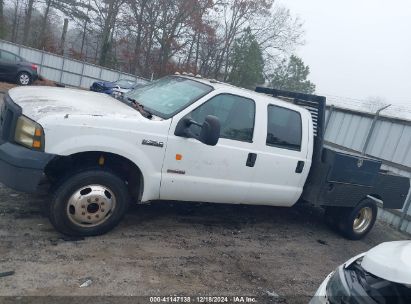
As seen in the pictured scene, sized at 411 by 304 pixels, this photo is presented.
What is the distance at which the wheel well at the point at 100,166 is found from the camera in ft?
13.7

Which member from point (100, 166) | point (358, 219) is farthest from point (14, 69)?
point (358, 219)

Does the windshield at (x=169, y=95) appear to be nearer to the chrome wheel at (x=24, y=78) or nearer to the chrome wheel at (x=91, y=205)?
the chrome wheel at (x=91, y=205)

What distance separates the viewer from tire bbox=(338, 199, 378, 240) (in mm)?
6195

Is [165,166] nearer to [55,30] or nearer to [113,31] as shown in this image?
[113,31]

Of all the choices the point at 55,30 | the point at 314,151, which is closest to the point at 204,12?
the point at 55,30

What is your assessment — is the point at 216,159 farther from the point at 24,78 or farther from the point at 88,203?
the point at 24,78

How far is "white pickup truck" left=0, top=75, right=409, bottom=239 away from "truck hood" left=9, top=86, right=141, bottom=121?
13mm

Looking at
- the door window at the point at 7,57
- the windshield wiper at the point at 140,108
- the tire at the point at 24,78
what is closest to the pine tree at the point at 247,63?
the tire at the point at 24,78

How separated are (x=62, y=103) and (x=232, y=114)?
6.48ft

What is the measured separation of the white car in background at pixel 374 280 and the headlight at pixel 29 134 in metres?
2.80

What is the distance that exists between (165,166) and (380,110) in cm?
606

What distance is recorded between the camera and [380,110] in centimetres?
865

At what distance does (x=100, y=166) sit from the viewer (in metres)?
4.23

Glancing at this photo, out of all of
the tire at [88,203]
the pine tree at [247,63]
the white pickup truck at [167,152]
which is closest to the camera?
the white pickup truck at [167,152]
